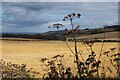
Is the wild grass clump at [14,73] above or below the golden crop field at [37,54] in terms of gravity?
below

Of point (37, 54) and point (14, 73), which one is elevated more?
point (37, 54)

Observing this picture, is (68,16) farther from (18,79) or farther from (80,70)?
(18,79)

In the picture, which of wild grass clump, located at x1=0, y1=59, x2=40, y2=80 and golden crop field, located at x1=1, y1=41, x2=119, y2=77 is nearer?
wild grass clump, located at x1=0, y1=59, x2=40, y2=80

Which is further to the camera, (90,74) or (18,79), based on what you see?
(18,79)

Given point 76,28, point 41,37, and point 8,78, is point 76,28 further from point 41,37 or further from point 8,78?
point 41,37

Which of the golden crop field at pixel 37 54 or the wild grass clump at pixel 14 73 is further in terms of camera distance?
the golden crop field at pixel 37 54

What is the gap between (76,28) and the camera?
274 inches

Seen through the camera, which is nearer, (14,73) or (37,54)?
(14,73)

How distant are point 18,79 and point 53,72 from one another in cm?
93

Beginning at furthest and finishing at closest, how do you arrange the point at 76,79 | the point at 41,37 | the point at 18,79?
the point at 41,37 < the point at 18,79 < the point at 76,79

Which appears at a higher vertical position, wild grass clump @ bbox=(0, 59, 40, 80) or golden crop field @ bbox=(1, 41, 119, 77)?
golden crop field @ bbox=(1, 41, 119, 77)

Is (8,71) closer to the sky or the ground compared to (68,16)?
closer to the ground

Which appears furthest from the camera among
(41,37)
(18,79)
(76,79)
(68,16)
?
(41,37)

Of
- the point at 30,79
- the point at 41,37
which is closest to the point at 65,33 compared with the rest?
the point at 30,79
